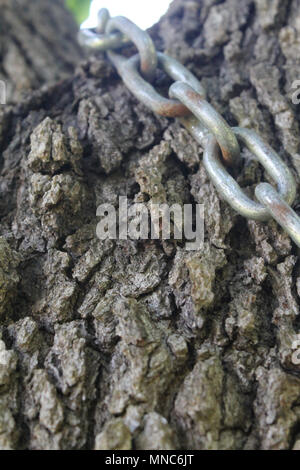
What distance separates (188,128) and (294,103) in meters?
0.49

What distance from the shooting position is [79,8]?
2984mm

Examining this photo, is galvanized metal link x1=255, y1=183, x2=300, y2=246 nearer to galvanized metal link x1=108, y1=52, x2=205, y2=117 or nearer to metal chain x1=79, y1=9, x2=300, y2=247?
metal chain x1=79, y1=9, x2=300, y2=247

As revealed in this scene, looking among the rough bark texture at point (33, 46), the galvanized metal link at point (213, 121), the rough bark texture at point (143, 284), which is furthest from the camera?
the rough bark texture at point (33, 46)

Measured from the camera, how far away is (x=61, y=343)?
4.38ft

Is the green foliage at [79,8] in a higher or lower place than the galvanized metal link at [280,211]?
higher

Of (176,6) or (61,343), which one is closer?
(61,343)

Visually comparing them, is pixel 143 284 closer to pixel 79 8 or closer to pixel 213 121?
pixel 213 121

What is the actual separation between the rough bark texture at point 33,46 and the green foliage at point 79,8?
16 cm

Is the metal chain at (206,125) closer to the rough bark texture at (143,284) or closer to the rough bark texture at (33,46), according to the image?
the rough bark texture at (143,284)

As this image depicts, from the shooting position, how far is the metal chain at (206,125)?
1.40m

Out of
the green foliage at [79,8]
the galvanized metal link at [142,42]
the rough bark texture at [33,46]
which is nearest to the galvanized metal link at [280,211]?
the galvanized metal link at [142,42]

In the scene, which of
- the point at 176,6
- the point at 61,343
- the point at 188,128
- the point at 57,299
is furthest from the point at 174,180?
the point at 176,6
